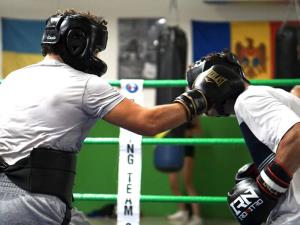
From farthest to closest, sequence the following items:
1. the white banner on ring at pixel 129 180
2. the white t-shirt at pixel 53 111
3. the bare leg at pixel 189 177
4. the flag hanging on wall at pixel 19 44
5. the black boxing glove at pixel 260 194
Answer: the flag hanging on wall at pixel 19 44 → the bare leg at pixel 189 177 → the white banner on ring at pixel 129 180 → the white t-shirt at pixel 53 111 → the black boxing glove at pixel 260 194

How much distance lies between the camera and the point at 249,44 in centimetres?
615

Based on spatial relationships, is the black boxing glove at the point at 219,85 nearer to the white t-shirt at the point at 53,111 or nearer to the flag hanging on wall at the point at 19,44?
the white t-shirt at the point at 53,111

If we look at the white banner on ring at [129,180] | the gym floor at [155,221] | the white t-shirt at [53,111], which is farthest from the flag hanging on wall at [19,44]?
the white t-shirt at [53,111]

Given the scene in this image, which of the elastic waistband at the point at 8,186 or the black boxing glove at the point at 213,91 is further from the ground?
the black boxing glove at the point at 213,91

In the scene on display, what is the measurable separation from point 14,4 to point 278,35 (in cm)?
317

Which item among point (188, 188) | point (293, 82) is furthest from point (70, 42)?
point (188, 188)

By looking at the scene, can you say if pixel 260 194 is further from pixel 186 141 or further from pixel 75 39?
pixel 186 141

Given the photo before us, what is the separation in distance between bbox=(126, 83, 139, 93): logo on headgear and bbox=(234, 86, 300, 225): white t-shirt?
1.00 metres

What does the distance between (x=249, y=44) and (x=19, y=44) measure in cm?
273

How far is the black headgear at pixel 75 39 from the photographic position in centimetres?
186

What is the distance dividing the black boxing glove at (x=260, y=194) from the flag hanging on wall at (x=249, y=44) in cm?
451

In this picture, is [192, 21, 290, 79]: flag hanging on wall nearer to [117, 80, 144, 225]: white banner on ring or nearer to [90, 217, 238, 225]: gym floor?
[90, 217, 238, 225]: gym floor

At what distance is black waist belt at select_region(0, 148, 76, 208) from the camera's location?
1.70m

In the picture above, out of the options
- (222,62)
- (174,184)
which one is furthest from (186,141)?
(174,184)
